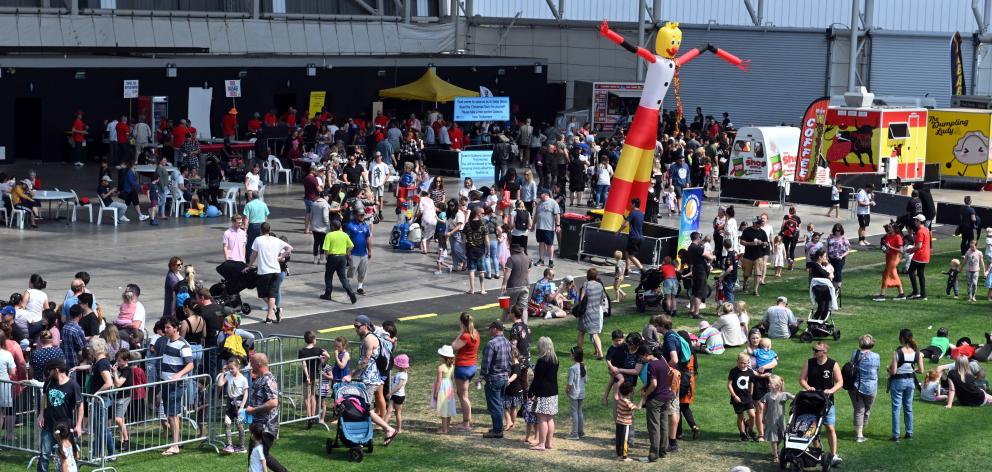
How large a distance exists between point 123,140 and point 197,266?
12.8 metres

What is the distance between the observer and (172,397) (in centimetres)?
1508

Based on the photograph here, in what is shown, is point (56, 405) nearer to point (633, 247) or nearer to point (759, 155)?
point (633, 247)

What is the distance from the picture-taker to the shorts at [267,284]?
21.2m

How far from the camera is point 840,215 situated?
3512 cm

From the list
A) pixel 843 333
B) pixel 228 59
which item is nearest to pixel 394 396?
pixel 843 333

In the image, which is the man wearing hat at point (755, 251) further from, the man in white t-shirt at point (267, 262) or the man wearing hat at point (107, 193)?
the man wearing hat at point (107, 193)

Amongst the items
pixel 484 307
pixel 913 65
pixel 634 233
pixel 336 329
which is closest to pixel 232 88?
pixel 634 233

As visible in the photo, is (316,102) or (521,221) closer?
(521,221)

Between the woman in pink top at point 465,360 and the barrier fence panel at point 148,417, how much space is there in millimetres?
2741

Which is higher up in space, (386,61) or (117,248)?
(386,61)

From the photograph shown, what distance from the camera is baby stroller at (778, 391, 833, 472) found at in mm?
14719

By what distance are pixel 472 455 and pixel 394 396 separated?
1.25 meters

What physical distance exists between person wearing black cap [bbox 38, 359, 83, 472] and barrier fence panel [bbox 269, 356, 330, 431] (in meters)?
2.53

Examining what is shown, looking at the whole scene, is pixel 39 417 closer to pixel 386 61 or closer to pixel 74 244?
pixel 74 244
